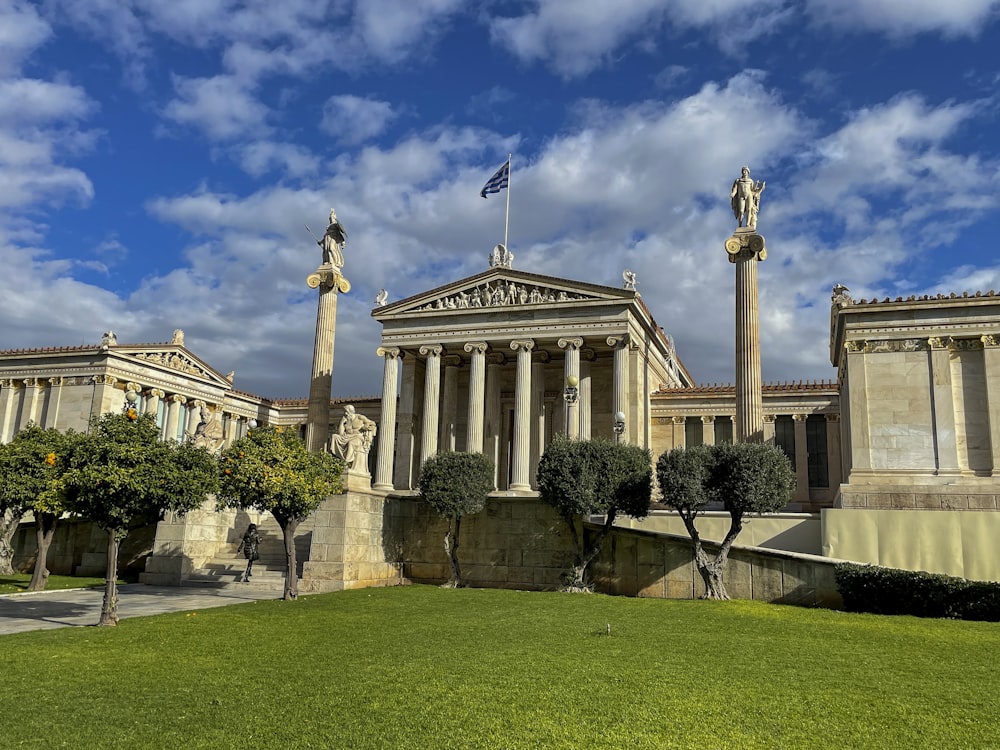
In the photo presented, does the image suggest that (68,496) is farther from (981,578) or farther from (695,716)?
(981,578)

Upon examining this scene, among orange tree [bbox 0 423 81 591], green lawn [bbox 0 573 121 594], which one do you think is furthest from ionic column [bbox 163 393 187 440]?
orange tree [bbox 0 423 81 591]

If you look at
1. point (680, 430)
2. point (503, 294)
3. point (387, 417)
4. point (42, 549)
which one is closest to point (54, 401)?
point (387, 417)

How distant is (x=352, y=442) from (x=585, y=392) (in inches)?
667

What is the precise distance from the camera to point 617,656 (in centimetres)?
1398

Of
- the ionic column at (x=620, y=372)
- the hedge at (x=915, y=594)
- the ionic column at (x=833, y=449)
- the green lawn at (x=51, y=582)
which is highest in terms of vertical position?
the ionic column at (x=620, y=372)

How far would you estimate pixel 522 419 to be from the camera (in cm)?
4078

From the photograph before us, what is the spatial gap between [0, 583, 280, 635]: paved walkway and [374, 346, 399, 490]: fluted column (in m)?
15.9

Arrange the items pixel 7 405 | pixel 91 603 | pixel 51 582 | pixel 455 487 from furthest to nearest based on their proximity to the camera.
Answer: pixel 7 405, pixel 455 487, pixel 51 582, pixel 91 603

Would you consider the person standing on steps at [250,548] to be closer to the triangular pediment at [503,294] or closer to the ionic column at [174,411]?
the triangular pediment at [503,294]

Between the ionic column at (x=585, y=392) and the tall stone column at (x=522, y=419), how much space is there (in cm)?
277

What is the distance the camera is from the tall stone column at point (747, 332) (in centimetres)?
3359

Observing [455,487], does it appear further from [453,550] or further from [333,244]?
[333,244]

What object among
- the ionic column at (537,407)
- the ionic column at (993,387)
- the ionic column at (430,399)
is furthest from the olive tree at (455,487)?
the ionic column at (993,387)

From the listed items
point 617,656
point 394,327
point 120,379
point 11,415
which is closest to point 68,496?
point 617,656
